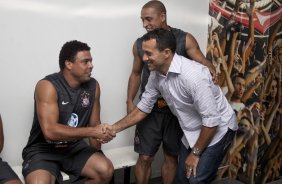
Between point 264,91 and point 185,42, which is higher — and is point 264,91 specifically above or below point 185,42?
below

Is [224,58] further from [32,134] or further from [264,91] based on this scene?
[32,134]

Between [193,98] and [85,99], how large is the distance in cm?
87

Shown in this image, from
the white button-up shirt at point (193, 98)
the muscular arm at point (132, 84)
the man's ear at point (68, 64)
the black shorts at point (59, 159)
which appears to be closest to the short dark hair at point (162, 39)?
the white button-up shirt at point (193, 98)

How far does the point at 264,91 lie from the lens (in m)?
3.57

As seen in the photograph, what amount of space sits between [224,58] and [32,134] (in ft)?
6.73

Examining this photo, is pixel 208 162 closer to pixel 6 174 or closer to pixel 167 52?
pixel 167 52

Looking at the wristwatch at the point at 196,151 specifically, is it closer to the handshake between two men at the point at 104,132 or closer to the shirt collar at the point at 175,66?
the shirt collar at the point at 175,66

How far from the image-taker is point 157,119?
9.70ft

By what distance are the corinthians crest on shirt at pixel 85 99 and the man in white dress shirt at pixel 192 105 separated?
0.56 meters

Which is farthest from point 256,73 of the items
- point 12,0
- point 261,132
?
point 12,0

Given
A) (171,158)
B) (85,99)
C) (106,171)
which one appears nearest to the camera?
(106,171)

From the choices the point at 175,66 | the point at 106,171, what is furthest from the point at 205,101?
the point at 106,171

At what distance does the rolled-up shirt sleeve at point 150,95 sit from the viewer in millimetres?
2693

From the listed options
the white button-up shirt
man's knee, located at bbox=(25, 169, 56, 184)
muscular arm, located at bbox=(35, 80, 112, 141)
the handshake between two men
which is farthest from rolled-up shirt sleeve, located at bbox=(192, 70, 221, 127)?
man's knee, located at bbox=(25, 169, 56, 184)
